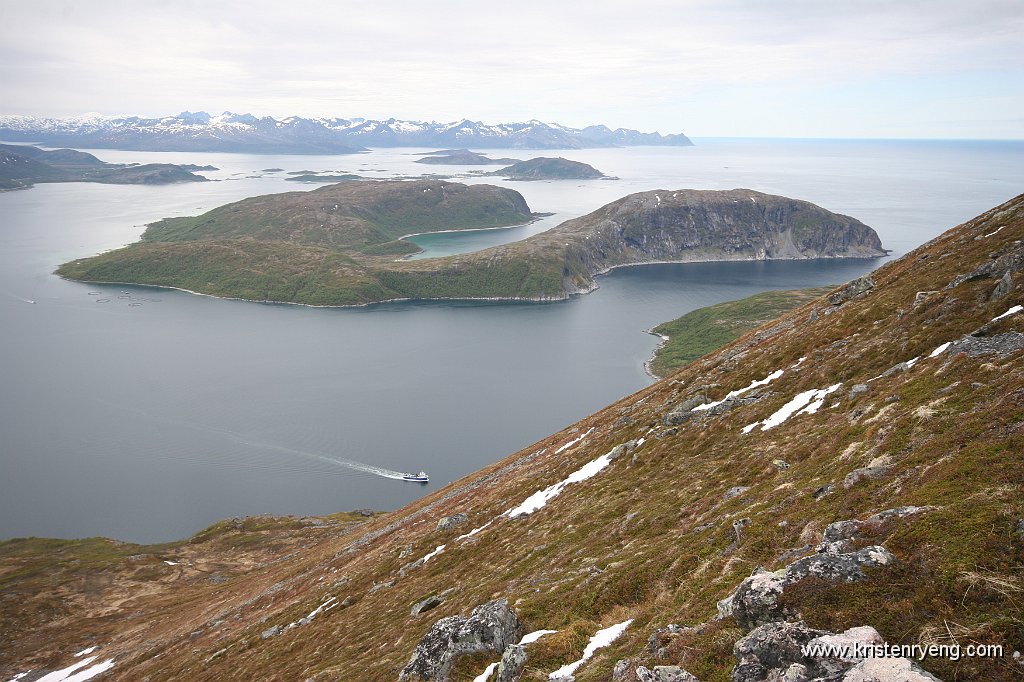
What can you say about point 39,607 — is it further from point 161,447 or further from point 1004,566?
point 1004,566

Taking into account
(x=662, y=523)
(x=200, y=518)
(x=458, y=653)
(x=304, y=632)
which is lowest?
(x=200, y=518)

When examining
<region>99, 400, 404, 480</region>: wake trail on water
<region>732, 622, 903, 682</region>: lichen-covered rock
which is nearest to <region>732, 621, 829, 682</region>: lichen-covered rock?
<region>732, 622, 903, 682</region>: lichen-covered rock

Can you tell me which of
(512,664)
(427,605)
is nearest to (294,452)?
(427,605)

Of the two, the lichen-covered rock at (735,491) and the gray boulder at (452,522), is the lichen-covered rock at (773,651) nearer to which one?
the lichen-covered rock at (735,491)

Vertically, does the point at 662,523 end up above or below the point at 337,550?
above

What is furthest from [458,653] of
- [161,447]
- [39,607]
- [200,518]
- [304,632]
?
[161,447]

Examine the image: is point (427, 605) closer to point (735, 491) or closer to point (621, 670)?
point (735, 491)

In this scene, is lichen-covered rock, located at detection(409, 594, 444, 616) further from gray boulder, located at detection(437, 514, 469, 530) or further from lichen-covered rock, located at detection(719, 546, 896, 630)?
lichen-covered rock, located at detection(719, 546, 896, 630)
